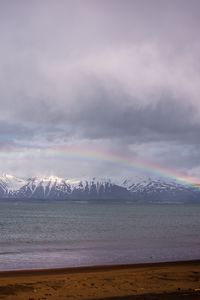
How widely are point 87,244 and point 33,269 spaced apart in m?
21.6

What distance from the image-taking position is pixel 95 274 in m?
30.3

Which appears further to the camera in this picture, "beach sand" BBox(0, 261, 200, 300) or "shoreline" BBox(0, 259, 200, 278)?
"shoreline" BBox(0, 259, 200, 278)

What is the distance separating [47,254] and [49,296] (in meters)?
22.5

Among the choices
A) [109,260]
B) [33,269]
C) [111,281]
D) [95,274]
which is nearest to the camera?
[111,281]

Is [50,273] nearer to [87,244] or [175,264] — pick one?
[175,264]

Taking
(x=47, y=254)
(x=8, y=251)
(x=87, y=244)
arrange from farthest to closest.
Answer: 1. (x=87, y=244)
2. (x=8, y=251)
3. (x=47, y=254)

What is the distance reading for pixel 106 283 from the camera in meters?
25.5

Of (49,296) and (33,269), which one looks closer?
(49,296)

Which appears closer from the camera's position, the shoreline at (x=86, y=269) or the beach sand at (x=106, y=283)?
the beach sand at (x=106, y=283)

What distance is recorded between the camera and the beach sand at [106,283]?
21344mm

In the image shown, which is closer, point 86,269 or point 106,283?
point 106,283

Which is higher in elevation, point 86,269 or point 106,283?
point 106,283

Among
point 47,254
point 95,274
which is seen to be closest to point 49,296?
point 95,274

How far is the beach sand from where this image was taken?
840 inches
